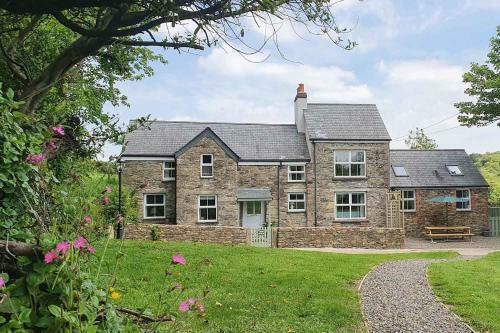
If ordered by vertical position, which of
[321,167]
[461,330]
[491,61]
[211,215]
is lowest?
[461,330]

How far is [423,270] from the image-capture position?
48.2 feet

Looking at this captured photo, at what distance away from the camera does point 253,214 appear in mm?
29172

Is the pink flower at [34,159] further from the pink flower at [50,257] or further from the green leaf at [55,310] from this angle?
the green leaf at [55,310]

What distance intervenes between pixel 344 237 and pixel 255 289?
16.1m

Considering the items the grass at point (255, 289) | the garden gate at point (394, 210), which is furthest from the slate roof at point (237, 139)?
the grass at point (255, 289)

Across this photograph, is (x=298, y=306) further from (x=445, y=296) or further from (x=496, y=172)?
(x=496, y=172)

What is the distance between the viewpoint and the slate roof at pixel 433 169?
32562 millimetres

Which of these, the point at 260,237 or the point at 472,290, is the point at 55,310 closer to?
the point at 472,290

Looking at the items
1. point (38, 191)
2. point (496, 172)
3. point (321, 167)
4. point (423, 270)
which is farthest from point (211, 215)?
point (496, 172)

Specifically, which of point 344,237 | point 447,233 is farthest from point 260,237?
point 447,233

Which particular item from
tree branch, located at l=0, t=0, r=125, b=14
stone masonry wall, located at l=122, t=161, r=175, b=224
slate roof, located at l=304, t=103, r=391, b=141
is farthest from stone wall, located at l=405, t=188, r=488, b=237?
tree branch, located at l=0, t=0, r=125, b=14

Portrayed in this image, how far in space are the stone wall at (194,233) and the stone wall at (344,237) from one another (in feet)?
8.98

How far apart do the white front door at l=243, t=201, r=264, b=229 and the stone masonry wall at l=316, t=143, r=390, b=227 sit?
3.73 metres

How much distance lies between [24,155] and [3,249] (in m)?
0.73
